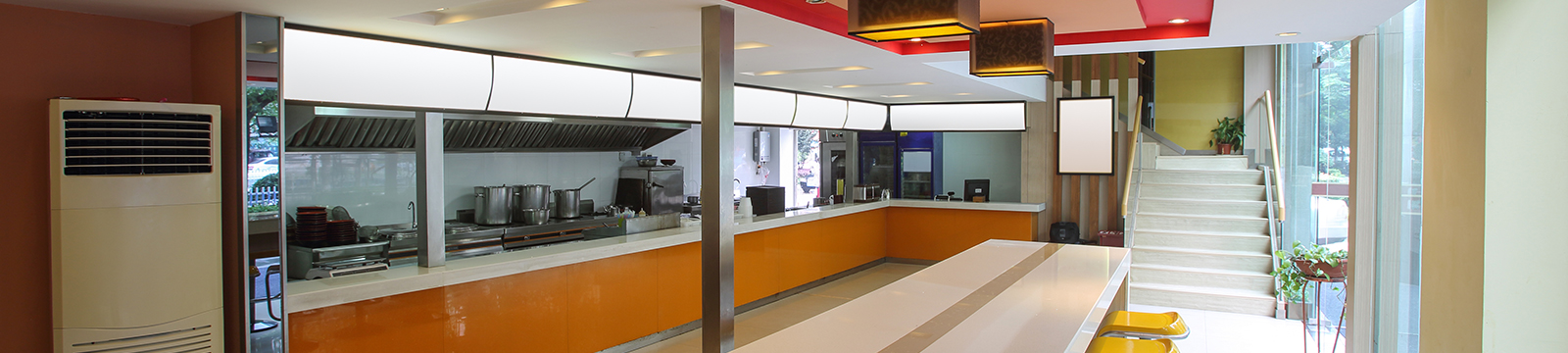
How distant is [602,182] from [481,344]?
3.92 metres

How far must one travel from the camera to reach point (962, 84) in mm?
6660

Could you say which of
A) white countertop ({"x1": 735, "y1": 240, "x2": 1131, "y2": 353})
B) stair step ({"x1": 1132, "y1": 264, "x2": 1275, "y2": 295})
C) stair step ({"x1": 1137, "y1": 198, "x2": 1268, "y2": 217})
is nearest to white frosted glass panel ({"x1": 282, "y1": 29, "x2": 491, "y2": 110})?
white countertop ({"x1": 735, "y1": 240, "x2": 1131, "y2": 353})

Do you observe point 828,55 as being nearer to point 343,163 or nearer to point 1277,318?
point 343,163

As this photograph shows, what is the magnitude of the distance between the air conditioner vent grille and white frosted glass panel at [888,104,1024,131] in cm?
698

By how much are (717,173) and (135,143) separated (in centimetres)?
213

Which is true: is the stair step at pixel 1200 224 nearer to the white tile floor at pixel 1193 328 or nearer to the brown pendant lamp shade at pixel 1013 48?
the white tile floor at pixel 1193 328

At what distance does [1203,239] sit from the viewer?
22.9 feet

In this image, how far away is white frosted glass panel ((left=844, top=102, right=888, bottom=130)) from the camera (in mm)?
8242

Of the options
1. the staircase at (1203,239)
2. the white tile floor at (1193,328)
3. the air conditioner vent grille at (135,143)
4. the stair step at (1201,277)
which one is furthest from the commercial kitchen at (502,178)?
the stair step at (1201,277)

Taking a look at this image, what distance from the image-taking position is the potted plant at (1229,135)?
9.19 m

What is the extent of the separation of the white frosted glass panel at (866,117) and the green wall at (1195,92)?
401 centimetres

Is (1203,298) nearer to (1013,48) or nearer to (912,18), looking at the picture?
(1013,48)

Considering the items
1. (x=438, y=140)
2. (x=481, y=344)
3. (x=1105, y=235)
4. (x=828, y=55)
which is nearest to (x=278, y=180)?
(x=438, y=140)

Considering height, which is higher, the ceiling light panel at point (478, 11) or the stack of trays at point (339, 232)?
the ceiling light panel at point (478, 11)
